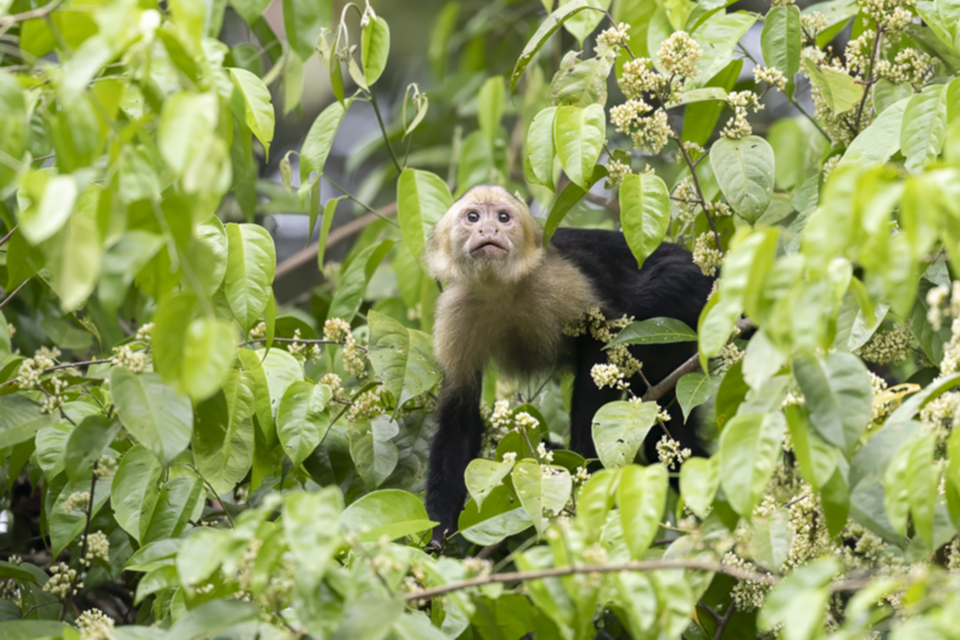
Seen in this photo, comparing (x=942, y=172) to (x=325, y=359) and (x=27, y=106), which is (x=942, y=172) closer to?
(x=27, y=106)

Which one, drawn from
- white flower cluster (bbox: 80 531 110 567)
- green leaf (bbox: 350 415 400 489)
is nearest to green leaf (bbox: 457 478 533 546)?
green leaf (bbox: 350 415 400 489)

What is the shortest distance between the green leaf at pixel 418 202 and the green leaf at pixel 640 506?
2.05 m

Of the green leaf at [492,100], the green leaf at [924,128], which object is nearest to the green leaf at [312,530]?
the green leaf at [924,128]

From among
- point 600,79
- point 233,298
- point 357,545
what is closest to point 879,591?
point 357,545

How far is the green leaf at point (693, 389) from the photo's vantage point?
2.41 metres

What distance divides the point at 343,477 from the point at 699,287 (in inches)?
64.2

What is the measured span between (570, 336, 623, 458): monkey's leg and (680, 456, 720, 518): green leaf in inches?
72.4

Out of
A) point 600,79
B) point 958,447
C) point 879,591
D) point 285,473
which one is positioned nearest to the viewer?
point 879,591

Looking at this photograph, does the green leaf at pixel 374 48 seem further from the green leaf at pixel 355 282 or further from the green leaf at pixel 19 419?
the green leaf at pixel 19 419

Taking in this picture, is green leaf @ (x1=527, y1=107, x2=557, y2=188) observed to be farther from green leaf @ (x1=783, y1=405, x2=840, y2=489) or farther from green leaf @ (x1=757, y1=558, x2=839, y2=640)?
green leaf @ (x1=757, y1=558, x2=839, y2=640)

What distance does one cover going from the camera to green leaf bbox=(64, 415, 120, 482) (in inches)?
73.8

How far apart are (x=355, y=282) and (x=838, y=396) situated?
2.64 m

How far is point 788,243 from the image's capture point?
8.09 feet

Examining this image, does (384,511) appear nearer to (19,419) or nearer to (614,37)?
(19,419)
